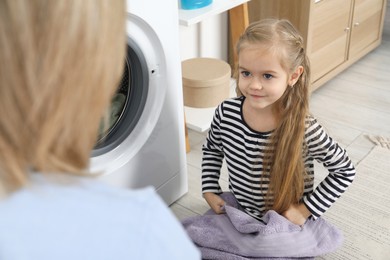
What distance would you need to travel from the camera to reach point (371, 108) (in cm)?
218

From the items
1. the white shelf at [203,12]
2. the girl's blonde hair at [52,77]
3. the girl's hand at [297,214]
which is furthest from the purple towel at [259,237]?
the girl's blonde hair at [52,77]

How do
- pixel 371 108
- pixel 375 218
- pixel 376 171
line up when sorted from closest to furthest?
pixel 375 218 < pixel 376 171 < pixel 371 108

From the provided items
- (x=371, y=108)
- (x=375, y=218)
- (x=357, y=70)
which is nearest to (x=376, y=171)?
(x=375, y=218)

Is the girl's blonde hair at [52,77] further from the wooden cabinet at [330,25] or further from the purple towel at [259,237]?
the wooden cabinet at [330,25]

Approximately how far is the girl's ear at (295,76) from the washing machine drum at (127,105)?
39 centimetres

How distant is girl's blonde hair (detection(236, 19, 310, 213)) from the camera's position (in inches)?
45.2

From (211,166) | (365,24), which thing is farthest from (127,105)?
(365,24)

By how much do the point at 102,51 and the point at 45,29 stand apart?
64mm

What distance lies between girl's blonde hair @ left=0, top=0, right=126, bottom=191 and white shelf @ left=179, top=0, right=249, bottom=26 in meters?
1.11

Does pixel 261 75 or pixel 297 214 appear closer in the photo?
pixel 261 75

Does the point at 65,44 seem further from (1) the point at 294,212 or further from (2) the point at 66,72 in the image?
(1) the point at 294,212

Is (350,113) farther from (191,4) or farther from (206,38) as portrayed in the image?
(191,4)

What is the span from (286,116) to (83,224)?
2.60ft

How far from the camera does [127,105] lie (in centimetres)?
132
